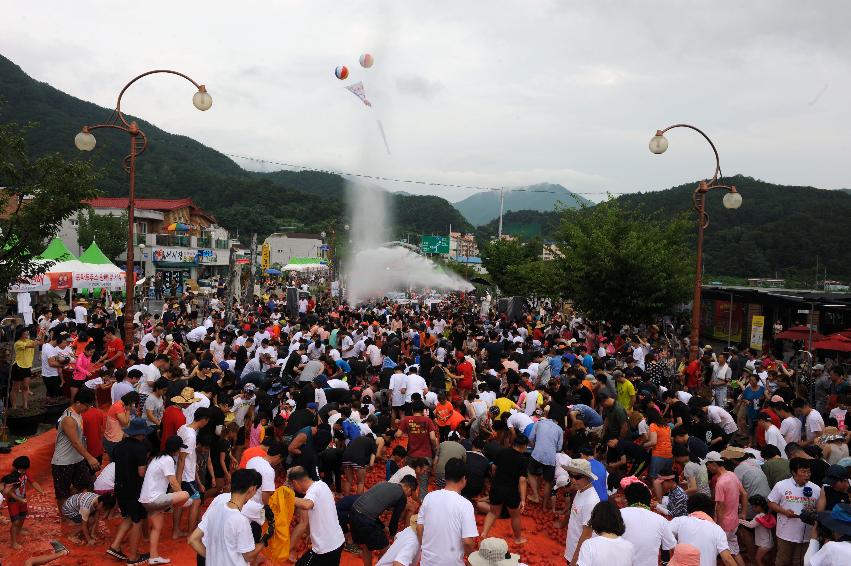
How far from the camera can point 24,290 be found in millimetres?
17000

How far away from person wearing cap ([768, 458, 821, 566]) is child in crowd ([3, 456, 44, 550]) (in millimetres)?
8059

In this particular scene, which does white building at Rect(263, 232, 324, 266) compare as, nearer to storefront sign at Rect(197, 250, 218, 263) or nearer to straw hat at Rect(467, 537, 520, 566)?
storefront sign at Rect(197, 250, 218, 263)

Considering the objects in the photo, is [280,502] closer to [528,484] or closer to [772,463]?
[528,484]

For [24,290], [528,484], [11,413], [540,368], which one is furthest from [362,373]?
[24,290]

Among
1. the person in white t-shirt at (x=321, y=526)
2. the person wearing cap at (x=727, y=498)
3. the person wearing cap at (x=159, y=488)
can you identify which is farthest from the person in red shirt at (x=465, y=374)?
the person in white t-shirt at (x=321, y=526)

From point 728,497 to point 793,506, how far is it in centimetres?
61

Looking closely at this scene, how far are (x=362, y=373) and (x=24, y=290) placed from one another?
10983 mm

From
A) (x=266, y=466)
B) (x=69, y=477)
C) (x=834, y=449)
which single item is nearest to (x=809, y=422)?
(x=834, y=449)

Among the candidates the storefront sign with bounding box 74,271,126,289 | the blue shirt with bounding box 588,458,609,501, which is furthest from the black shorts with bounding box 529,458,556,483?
the storefront sign with bounding box 74,271,126,289

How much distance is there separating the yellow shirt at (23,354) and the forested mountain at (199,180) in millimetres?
44739

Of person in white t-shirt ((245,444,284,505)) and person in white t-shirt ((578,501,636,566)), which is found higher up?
person in white t-shirt ((578,501,636,566))

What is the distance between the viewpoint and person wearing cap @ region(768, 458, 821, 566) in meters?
6.16

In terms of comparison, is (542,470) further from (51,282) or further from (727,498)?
(51,282)

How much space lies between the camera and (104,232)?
39.1m
